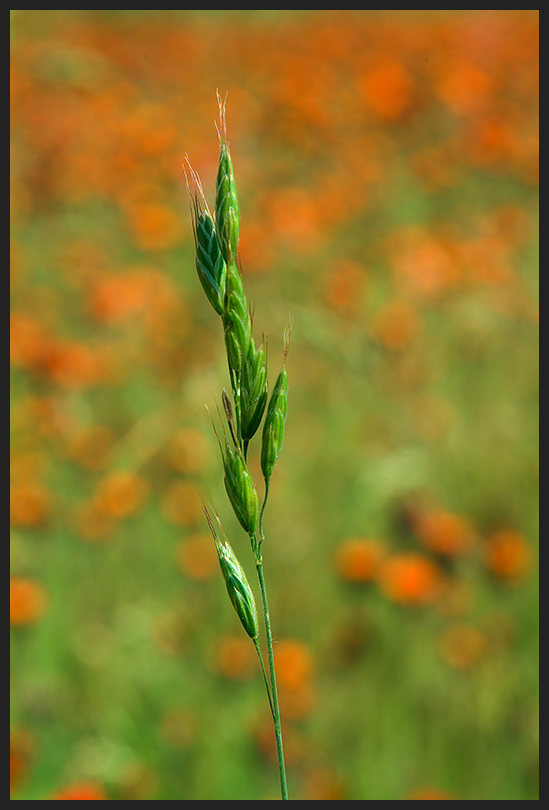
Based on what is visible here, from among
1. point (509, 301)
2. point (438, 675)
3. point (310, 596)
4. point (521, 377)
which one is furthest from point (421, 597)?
point (509, 301)

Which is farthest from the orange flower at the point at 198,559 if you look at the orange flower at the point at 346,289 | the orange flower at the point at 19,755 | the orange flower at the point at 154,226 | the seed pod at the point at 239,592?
the seed pod at the point at 239,592

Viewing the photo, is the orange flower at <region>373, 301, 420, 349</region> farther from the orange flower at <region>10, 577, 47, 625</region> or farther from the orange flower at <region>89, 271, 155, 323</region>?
the orange flower at <region>10, 577, 47, 625</region>

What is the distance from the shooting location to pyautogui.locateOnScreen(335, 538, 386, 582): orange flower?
1.79 m

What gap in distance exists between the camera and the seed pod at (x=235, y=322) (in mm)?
467

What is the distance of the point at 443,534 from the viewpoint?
1.87 meters

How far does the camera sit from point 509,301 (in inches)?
104

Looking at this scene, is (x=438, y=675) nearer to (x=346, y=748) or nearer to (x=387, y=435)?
(x=346, y=748)

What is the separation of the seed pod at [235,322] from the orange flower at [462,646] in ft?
4.52

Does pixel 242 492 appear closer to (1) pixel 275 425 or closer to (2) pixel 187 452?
(1) pixel 275 425

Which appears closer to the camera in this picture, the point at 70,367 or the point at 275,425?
the point at 275,425

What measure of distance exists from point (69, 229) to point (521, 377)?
1601mm

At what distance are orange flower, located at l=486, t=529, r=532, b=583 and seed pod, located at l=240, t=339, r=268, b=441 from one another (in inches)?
56.9

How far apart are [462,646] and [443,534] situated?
0.26 metres

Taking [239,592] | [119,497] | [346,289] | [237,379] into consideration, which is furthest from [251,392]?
[346,289]
